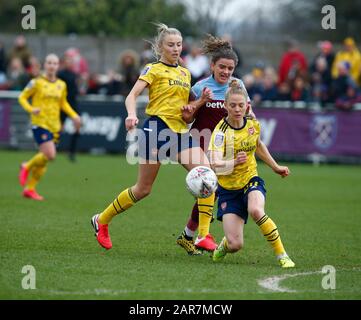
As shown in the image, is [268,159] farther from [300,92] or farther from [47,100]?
[300,92]

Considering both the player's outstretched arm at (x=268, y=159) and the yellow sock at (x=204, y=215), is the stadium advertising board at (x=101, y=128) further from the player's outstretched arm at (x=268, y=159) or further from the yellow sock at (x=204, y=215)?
the player's outstretched arm at (x=268, y=159)

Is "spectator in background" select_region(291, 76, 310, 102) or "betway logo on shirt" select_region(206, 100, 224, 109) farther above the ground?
"betway logo on shirt" select_region(206, 100, 224, 109)

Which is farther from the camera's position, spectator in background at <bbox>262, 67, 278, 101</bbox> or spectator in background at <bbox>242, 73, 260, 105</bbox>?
spectator in background at <bbox>262, 67, 278, 101</bbox>

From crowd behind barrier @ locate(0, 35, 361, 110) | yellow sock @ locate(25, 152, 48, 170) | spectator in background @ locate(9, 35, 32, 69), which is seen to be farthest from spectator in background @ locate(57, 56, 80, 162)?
spectator in background @ locate(9, 35, 32, 69)

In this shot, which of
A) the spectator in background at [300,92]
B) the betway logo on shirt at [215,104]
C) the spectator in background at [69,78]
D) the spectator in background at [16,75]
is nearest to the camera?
the betway logo on shirt at [215,104]

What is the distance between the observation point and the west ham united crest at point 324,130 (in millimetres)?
19453

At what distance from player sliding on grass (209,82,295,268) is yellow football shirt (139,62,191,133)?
66 centimetres

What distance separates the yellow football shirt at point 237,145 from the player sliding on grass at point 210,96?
0.47 metres

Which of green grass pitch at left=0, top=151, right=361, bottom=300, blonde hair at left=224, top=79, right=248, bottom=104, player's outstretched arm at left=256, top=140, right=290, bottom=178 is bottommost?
green grass pitch at left=0, top=151, right=361, bottom=300

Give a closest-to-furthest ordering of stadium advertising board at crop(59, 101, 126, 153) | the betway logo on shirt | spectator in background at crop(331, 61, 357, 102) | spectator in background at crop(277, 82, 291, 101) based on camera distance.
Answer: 1. the betway logo on shirt
2. spectator in background at crop(331, 61, 357, 102)
3. spectator in background at crop(277, 82, 291, 101)
4. stadium advertising board at crop(59, 101, 126, 153)

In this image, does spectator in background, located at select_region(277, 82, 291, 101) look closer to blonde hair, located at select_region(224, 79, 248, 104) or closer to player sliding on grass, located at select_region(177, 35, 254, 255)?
player sliding on grass, located at select_region(177, 35, 254, 255)

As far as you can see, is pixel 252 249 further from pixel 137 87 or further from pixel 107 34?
pixel 107 34

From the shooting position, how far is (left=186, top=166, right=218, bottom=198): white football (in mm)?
7879

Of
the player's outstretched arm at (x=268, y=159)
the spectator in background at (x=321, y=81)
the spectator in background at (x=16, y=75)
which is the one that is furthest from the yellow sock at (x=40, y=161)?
the spectator in background at (x=16, y=75)
